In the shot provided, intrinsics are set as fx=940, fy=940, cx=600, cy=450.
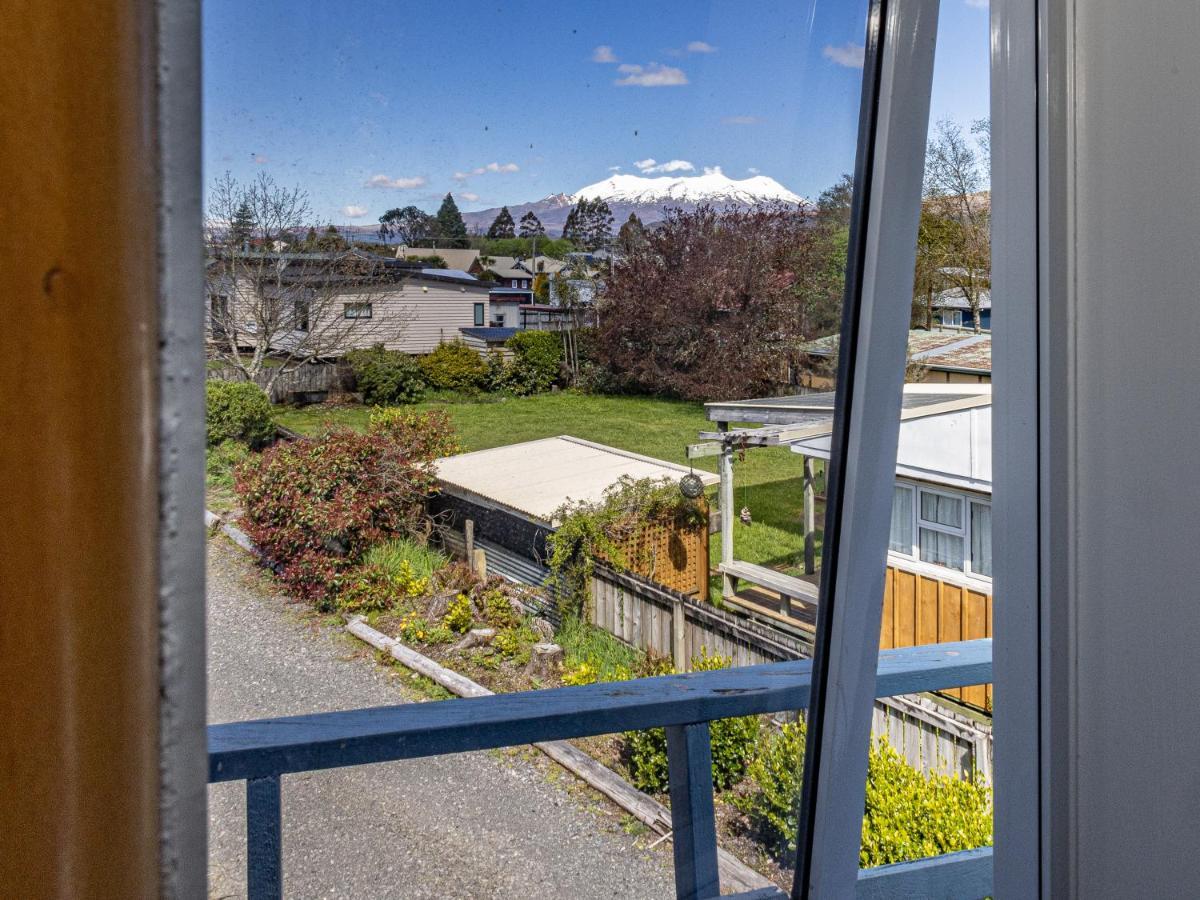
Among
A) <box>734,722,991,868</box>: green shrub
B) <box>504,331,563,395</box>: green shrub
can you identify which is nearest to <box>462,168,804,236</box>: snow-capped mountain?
<box>504,331,563,395</box>: green shrub

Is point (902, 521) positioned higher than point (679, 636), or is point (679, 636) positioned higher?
point (902, 521)

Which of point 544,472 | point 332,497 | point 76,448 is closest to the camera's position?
point 76,448

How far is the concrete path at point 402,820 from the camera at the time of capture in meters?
0.90

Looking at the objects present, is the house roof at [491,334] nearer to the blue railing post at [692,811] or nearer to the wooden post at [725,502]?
the wooden post at [725,502]

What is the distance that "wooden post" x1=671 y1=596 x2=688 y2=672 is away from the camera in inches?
41.9

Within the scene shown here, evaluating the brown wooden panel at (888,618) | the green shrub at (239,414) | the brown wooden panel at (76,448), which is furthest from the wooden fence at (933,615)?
the brown wooden panel at (76,448)

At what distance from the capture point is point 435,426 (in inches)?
36.2

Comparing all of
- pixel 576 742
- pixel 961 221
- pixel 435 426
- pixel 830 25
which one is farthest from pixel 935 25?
pixel 576 742

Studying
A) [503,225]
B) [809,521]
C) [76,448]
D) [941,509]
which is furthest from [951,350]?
[76,448]

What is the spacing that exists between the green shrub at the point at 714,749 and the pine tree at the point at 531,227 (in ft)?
1.75

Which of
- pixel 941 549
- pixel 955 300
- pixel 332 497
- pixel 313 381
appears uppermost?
pixel 955 300

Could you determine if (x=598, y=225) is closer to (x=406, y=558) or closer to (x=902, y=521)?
(x=406, y=558)

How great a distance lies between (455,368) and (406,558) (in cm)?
19

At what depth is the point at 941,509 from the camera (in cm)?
130
